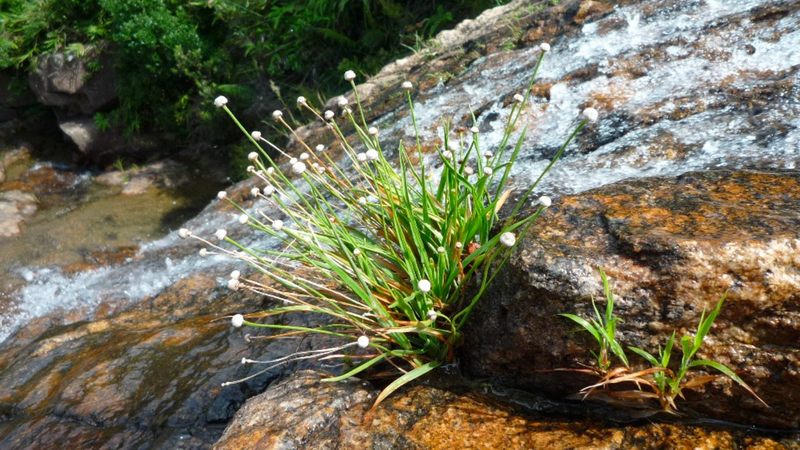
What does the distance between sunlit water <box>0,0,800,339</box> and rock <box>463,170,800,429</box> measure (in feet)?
2.63

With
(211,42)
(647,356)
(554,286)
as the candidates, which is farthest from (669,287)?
(211,42)

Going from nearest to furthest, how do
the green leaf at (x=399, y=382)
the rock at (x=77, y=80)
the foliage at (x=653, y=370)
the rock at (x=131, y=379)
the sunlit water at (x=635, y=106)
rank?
the foliage at (x=653, y=370), the green leaf at (x=399, y=382), the rock at (x=131, y=379), the sunlit water at (x=635, y=106), the rock at (x=77, y=80)

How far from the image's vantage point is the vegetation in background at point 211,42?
8516 millimetres

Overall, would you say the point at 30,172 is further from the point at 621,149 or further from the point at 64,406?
the point at 621,149

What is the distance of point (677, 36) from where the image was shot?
13.7 ft

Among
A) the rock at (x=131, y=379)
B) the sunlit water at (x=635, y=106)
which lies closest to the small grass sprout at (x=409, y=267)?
the rock at (x=131, y=379)

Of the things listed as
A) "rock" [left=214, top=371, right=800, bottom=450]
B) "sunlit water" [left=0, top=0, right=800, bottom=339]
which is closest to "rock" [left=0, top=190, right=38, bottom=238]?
"sunlit water" [left=0, top=0, right=800, bottom=339]

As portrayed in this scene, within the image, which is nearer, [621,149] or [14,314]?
[621,149]

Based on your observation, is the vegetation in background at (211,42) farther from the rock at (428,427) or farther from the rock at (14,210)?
the rock at (428,427)

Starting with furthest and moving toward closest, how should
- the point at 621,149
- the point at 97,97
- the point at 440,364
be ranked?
the point at 97,97
the point at 621,149
the point at 440,364

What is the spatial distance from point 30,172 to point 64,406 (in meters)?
9.02

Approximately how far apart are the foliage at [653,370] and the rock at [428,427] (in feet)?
0.38

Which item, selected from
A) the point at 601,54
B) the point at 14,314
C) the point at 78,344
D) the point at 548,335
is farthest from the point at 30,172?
the point at 548,335

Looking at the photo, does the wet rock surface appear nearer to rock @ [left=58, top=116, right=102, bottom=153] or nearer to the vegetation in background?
the vegetation in background
